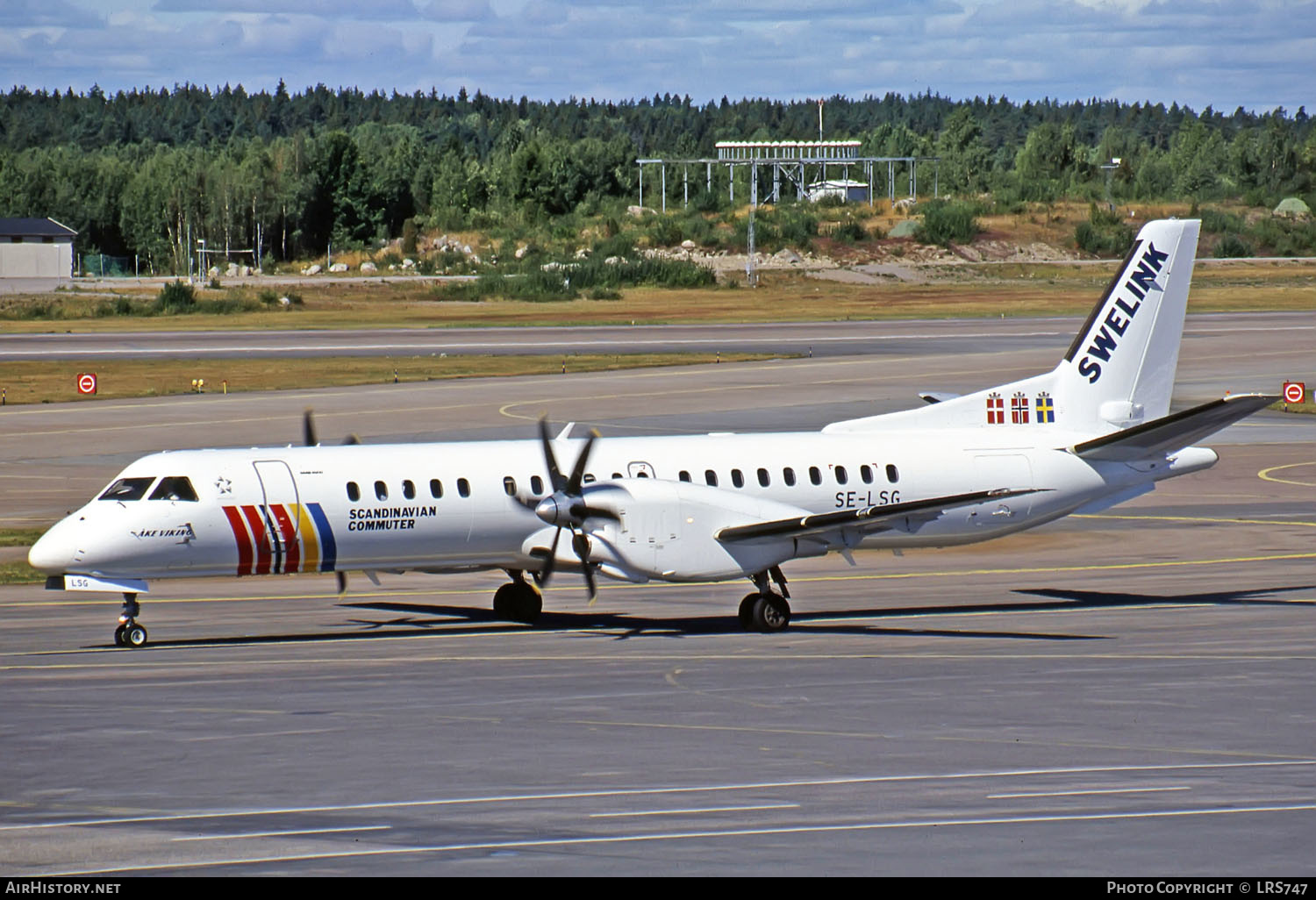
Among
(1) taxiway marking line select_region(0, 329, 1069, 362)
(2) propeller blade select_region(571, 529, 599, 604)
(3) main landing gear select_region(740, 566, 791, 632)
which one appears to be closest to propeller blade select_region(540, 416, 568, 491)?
(2) propeller blade select_region(571, 529, 599, 604)

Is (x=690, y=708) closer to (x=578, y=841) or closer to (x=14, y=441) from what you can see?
(x=578, y=841)

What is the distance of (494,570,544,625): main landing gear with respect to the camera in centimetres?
3125

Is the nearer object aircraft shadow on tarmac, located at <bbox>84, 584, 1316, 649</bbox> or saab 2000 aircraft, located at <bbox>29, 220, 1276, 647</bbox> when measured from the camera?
saab 2000 aircraft, located at <bbox>29, 220, 1276, 647</bbox>

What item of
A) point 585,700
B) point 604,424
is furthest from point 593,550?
point 604,424

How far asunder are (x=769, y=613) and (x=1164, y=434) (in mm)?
8290

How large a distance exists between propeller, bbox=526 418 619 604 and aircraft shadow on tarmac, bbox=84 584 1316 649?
1.57 m

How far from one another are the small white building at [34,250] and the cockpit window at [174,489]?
531 feet

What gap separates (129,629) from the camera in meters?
27.9

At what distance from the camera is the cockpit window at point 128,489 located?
2767 centimetres

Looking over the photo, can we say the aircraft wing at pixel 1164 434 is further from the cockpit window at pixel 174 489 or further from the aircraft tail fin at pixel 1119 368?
the cockpit window at pixel 174 489

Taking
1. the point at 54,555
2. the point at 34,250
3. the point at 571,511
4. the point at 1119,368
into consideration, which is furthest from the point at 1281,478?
the point at 34,250

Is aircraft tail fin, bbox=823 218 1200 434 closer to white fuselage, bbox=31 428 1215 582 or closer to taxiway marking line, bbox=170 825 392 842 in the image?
white fuselage, bbox=31 428 1215 582

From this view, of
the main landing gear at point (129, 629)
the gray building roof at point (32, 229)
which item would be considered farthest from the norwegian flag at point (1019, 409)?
the gray building roof at point (32, 229)

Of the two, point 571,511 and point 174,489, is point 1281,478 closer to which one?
point 571,511
